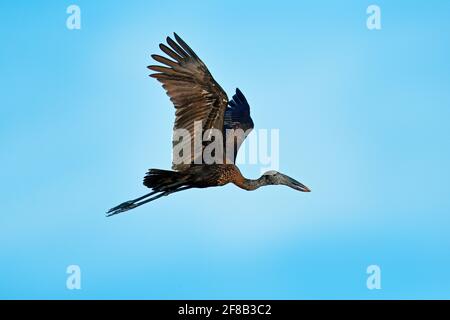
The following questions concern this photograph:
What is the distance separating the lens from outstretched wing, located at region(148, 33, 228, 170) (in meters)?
12.9

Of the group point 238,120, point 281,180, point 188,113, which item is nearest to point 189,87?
point 188,113

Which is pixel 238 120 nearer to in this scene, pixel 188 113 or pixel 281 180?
pixel 281 180

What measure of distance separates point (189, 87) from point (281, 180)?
2748 mm

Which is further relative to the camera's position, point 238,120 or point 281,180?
point 238,120

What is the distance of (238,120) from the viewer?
15078 mm

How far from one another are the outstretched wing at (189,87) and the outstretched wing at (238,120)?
86cm

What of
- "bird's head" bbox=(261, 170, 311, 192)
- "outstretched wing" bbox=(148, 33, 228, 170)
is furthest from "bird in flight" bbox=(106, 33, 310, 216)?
"bird's head" bbox=(261, 170, 311, 192)

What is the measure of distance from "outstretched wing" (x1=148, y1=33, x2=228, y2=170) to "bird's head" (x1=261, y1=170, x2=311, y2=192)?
5.98 feet

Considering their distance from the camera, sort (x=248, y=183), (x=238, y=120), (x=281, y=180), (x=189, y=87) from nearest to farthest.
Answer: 1. (x=189, y=87)
2. (x=248, y=183)
3. (x=281, y=180)
4. (x=238, y=120)

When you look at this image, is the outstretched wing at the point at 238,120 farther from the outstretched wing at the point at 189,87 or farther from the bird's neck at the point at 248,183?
the outstretched wing at the point at 189,87

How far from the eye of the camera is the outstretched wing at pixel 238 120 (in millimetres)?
14246
